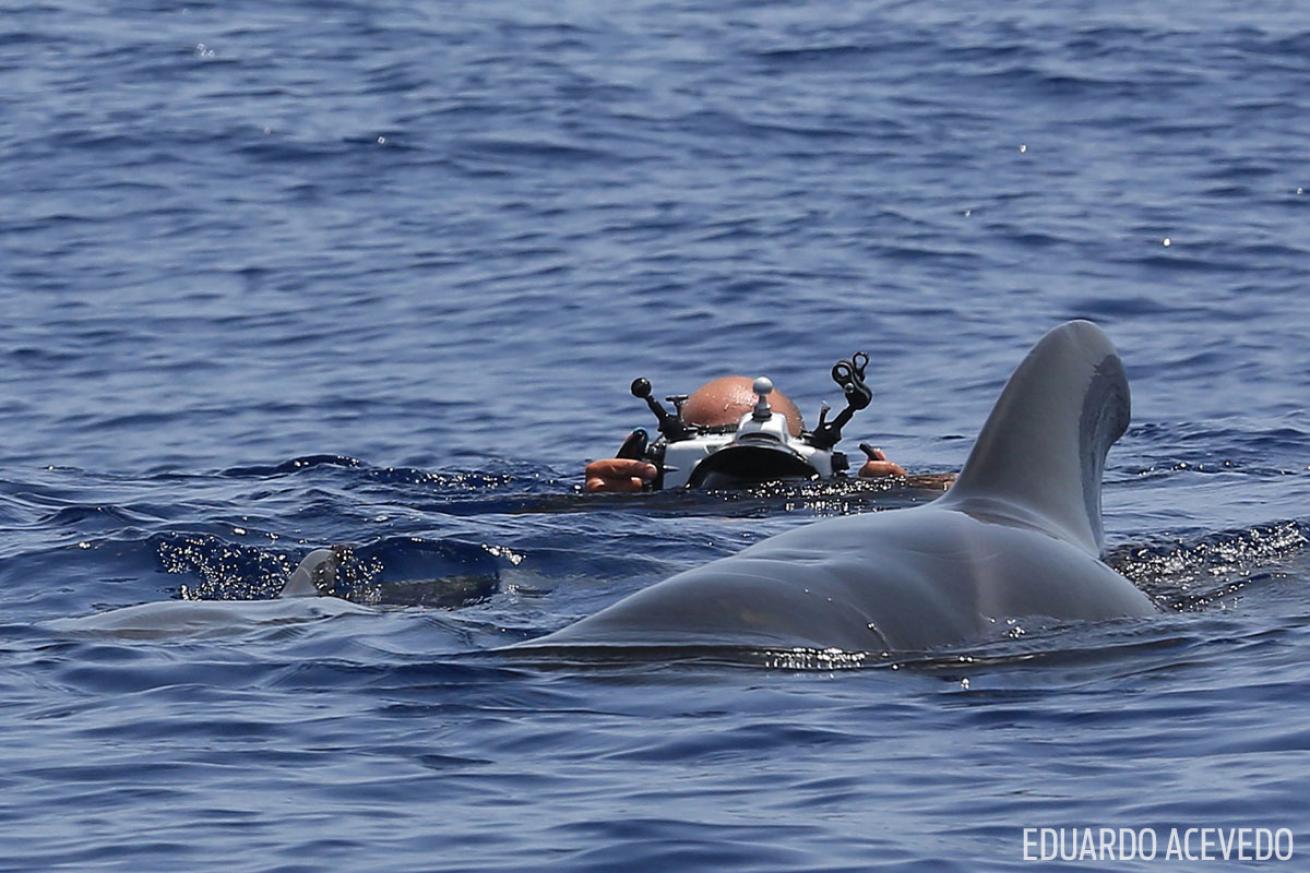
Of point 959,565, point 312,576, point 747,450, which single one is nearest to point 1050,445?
point 959,565

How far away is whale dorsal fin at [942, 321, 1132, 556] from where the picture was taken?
Result: 30.6ft

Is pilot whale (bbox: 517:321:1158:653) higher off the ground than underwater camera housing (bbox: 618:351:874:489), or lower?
higher

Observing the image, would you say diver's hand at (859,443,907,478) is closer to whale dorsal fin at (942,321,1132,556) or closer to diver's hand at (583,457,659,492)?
diver's hand at (583,457,659,492)

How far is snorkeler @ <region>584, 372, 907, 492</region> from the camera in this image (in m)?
14.0

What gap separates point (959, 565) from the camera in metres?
8.55

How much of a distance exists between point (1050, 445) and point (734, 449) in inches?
185

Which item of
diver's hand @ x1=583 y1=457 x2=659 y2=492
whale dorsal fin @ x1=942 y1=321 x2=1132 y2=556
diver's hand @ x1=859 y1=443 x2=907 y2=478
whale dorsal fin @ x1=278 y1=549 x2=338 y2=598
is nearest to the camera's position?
whale dorsal fin @ x1=942 y1=321 x2=1132 y2=556

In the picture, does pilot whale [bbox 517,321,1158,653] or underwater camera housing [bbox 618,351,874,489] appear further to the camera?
underwater camera housing [bbox 618,351,874,489]

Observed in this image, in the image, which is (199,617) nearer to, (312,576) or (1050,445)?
(312,576)

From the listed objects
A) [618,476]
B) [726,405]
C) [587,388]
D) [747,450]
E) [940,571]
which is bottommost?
[587,388]

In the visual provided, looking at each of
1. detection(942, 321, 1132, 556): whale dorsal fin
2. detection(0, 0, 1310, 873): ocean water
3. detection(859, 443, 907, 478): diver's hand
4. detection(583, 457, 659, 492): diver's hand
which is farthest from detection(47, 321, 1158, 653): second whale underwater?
detection(583, 457, 659, 492): diver's hand

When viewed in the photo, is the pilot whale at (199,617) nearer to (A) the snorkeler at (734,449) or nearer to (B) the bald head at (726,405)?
(A) the snorkeler at (734,449)

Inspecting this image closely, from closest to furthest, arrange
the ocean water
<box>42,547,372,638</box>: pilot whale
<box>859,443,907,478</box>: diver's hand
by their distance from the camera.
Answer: the ocean water < <box>42,547,372,638</box>: pilot whale < <box>859,443,907,478</box>: diver's hand

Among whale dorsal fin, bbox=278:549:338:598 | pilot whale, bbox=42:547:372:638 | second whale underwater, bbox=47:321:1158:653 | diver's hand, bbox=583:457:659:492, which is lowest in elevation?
diver's hand, bbox=583:457:659:492
